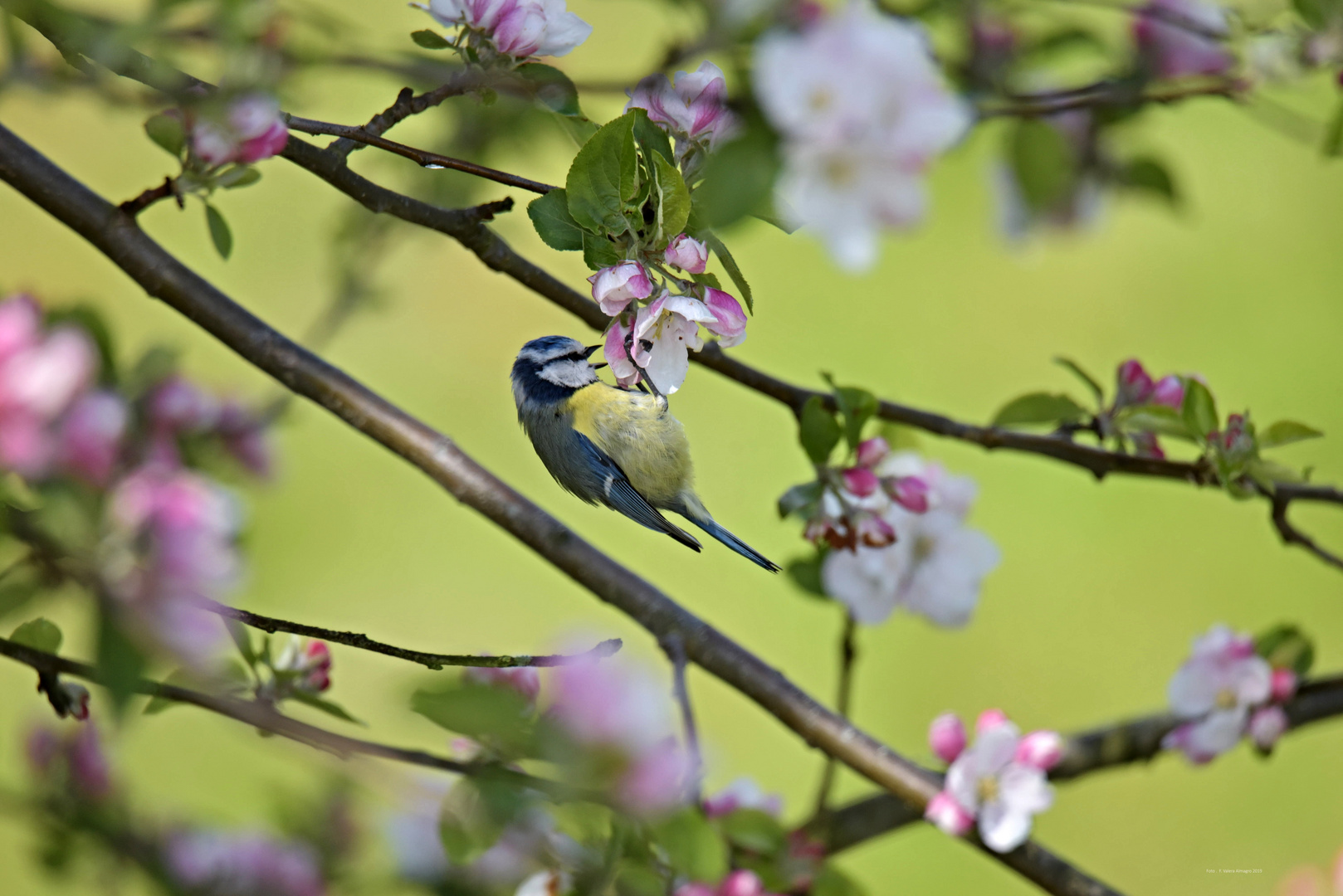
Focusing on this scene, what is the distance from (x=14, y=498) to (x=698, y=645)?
0.41 m

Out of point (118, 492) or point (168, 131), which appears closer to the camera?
point (118, 492)

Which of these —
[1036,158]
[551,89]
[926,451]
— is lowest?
[551,89]

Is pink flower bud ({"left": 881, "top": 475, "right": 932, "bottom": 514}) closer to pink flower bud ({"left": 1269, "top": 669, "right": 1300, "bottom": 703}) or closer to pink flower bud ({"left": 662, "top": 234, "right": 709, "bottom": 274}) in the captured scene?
pink flower bud ({"left": 662, "top": 234, "right": 709, "bottom": 274})

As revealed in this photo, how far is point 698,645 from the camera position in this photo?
73cm

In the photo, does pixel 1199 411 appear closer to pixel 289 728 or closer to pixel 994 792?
pixel 994 792

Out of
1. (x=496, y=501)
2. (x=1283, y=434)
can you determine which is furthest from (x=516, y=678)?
(x=1283, y=434)

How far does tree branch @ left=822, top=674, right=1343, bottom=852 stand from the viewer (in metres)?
0.92

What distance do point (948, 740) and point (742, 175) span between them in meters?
0.57

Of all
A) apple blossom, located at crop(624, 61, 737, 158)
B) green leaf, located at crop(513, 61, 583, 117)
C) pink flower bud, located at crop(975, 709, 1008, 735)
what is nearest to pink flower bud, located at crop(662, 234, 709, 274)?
apple blossom, located at crop(624, 61, 737, 158)

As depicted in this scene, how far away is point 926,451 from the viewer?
7.59ft

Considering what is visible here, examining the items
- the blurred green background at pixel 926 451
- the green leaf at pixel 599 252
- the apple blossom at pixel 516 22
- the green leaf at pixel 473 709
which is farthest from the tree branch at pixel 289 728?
the blurred green background at pixel 926 451

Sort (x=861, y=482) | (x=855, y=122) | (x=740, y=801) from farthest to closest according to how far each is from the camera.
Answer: (x=740, y=801), (x=861, y=482), (x=855, y=122)

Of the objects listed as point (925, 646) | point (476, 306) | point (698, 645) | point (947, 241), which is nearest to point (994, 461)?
point (925, 646)

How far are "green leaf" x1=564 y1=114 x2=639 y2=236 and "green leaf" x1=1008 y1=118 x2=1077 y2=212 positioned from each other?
63 centimetres
